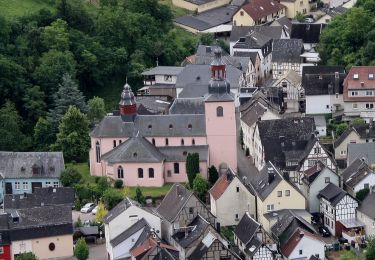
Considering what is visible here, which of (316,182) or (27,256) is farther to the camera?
(316,182)

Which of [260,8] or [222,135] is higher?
[260,8]

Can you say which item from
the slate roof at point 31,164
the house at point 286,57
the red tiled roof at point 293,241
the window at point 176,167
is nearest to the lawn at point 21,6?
the house at point 286,57

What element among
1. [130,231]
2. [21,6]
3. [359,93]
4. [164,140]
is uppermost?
[21,6]

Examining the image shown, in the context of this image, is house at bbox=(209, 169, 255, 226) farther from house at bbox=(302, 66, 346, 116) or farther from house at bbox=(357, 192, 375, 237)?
house at bbox=(302, 66, 346, 116)

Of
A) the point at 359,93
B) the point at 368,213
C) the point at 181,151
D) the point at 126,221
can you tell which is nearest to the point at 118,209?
the point at 126,221


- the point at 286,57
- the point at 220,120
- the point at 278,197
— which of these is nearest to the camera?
the point at 278,197

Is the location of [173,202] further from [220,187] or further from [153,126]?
[153,126]
